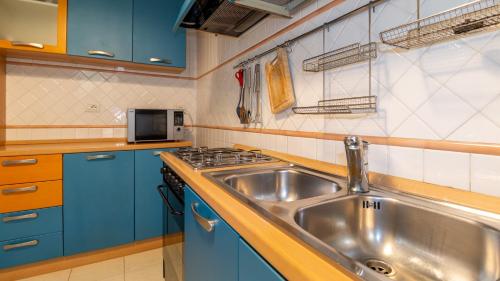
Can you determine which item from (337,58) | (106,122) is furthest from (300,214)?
(106,122)

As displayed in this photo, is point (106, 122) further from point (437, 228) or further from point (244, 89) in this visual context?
point (437, 228)

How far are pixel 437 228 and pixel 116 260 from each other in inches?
84.3

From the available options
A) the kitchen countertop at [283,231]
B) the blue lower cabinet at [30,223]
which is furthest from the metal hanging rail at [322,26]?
the blue lower cabinet at [30,223]

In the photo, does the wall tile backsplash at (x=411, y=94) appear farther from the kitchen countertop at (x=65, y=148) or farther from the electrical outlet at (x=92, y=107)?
the electrical outlet at (x=92, y=107)

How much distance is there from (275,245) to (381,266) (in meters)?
0.39

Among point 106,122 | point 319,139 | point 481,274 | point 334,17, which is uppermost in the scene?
point 334,17

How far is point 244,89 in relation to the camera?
6.06 ft

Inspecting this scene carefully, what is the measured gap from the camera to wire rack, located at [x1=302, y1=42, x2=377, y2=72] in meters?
0.96

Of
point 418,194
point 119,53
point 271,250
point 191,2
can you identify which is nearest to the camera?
point 271,250

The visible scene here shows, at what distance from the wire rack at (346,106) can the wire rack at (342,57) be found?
0.15 meters

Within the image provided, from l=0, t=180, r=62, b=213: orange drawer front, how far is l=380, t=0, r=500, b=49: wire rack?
2.15 meters

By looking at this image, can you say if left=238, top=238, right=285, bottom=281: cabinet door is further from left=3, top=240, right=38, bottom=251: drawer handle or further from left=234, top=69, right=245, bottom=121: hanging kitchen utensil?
left=3, top=240, right=38, bottom=251: drawer handle

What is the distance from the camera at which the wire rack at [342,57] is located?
959mm

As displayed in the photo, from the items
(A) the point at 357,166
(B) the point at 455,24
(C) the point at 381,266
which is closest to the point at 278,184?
(A) the point at 357,166
